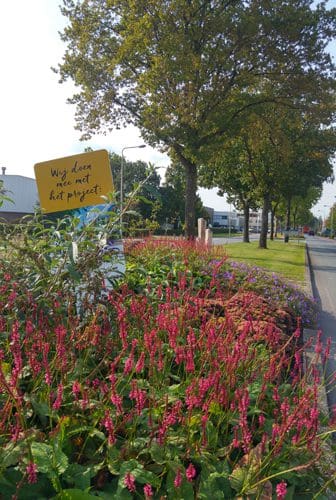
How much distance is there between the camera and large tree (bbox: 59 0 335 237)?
48.3 ft

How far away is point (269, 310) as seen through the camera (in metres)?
4.73

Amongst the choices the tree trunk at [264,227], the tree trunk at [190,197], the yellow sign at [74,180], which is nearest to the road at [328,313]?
the yellow sign at [74,180]

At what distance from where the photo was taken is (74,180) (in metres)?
3.98

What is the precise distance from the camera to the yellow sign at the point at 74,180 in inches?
155

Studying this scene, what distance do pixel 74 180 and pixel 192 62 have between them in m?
11.7

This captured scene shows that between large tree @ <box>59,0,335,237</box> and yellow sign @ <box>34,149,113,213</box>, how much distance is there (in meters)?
11.4

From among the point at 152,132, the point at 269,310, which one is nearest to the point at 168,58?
the point at 152,132

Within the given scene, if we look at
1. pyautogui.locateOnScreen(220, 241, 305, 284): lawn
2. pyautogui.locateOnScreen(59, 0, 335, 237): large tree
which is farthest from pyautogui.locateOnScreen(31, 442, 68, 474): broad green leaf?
pyautogui.locateOnScreen(59, 0, 335, 237): large tree

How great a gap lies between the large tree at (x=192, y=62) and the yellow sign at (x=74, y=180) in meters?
11.4

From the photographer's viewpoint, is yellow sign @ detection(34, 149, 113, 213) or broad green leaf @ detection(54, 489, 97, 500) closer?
broad green leaf @ detection(54, 489, 97, 500)

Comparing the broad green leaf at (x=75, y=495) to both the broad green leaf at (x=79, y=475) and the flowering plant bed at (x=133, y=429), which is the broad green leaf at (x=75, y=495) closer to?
the flowering plant bed at (x=133, y=429)

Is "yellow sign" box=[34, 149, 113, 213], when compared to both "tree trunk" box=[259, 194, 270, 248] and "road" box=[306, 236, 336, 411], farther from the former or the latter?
"tree trunk" box=[259, 194, 270, 248]

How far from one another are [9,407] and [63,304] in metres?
1.15

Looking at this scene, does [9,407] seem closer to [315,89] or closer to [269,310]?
[269,310]
